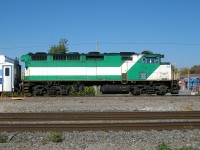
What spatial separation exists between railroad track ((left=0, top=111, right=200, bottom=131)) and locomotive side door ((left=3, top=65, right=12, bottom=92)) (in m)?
12.6

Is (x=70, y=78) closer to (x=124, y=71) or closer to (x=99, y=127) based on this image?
(x=124, y=71)

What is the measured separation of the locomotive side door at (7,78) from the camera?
996 inches

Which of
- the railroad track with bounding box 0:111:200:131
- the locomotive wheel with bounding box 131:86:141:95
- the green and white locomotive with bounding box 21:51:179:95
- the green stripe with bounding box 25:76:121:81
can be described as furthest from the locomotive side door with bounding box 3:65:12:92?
the railroad track with bounding box 0:111:200:131

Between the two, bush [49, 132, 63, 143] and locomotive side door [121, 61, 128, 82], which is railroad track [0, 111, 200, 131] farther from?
locomotive side door [121, 61, 128, 82]

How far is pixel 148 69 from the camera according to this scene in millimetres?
27578

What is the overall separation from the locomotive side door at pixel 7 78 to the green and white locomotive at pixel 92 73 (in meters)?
1.44

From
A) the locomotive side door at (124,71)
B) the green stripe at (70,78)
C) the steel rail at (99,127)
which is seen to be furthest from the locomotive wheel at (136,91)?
the steel rail at (99,127)

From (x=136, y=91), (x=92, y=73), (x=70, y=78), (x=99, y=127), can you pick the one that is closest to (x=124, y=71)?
(x=136, y=91)

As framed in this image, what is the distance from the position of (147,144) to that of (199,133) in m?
2.67

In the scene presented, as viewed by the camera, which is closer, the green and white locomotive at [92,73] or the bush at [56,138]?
the bush at [56,138]

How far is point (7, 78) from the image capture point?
25.4 m

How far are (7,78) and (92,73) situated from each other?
6.78 m

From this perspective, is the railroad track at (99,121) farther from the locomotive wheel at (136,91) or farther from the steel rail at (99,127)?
the locomotive wheel at (136,91)

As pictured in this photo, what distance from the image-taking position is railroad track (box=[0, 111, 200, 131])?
11094 mm
